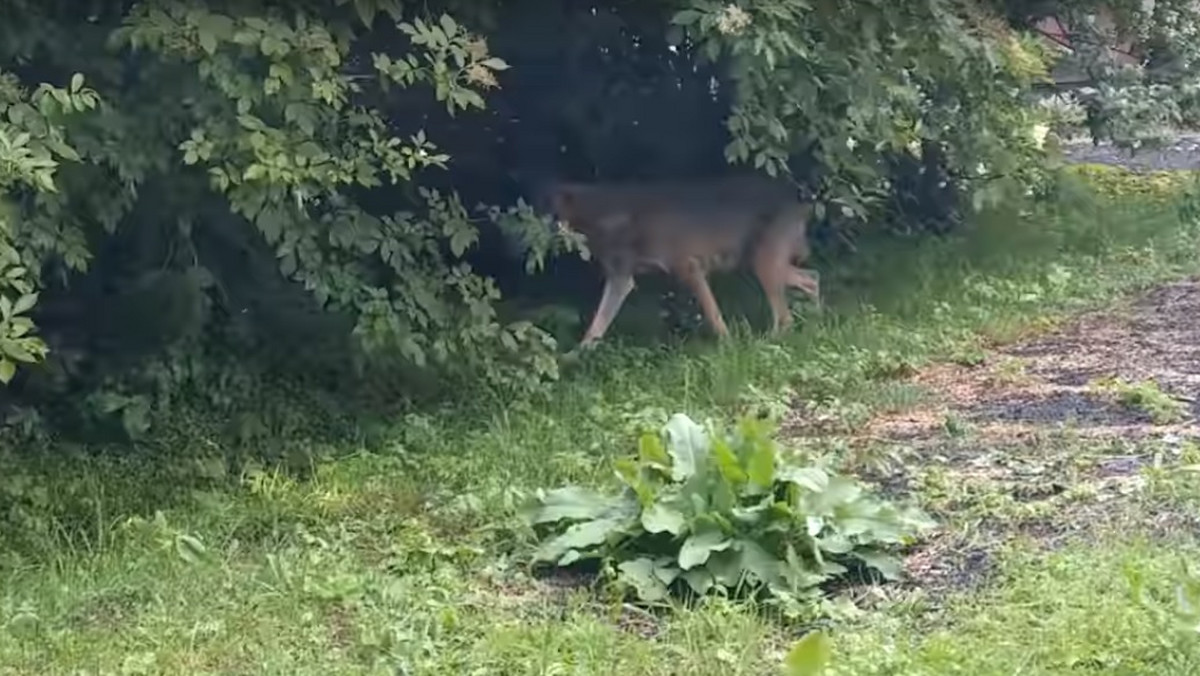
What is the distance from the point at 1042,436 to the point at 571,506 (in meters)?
2.01

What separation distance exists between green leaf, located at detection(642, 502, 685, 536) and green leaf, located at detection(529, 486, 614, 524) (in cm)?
33

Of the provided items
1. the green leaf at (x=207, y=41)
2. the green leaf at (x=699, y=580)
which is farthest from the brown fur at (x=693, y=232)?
the green leaf at (x=699, y=580)

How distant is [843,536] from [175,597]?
6.38 feet

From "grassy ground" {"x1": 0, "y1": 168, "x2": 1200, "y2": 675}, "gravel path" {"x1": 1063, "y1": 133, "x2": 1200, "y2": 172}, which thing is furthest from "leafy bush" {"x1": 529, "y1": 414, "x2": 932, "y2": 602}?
"gravel path" {"x1": 1063, "y1": 133, "x2": 1200, "y2": 172}

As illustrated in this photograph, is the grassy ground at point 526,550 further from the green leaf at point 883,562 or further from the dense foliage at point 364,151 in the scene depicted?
the dense foliage at point 364,151

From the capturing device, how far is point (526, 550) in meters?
5.44

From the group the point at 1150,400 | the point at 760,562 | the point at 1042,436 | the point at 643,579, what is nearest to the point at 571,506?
the point at 643,579

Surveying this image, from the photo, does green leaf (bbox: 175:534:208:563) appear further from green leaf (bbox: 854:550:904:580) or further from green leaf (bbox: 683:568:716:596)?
green leaf (bbox: 854:550:904:580)

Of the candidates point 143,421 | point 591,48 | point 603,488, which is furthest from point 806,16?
point 143,421

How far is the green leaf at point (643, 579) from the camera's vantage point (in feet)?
16.1

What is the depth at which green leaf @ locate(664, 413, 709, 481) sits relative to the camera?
5266 millimetres

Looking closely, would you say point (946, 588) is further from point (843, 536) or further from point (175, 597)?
point (175, 597)

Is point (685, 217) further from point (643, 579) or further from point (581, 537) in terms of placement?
point (643, 579)

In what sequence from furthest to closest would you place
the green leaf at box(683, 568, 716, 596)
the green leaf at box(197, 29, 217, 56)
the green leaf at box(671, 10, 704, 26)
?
1. the green leaf at box(671, 10, 704, 26)
2. the green leaf at box(197, 29, 217, 56)
3. the green leaf at box(683, 568, 716, 596)
